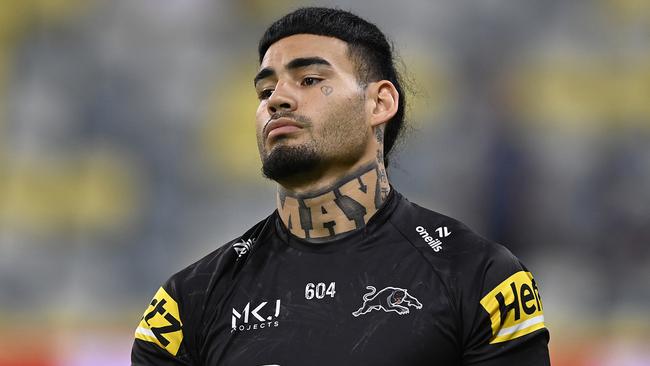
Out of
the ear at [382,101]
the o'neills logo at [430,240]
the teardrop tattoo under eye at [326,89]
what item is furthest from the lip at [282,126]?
the o'neills logo at [430,240]

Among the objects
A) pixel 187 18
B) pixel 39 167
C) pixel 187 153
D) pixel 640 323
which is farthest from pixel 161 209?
pixel 640 323

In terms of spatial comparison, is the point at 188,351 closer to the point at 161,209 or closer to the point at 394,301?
the point at 394,301

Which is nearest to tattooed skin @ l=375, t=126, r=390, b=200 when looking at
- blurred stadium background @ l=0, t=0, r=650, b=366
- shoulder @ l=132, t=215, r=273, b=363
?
shoulder @ l=132, t=215, r=273, b=363

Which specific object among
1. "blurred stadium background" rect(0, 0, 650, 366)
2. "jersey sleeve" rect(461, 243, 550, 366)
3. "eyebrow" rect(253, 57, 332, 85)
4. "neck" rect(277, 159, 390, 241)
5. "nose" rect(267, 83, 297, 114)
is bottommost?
"jersey sleeve" rect(461, 243, 550, 366)

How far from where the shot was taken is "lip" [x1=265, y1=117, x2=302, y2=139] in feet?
8.77

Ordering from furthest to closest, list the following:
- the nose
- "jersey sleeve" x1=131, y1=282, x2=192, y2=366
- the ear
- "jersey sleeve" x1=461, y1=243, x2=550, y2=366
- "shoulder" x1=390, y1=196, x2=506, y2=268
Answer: the ear → the nose → "jersey sleeve" x1=131, y1=282, x2=192, y2=366 → "shoulder" x1=390, y1=196, x2=506, y2=268 → "jersey sleeve" x1=461, y1=243, x2=550, y2=366

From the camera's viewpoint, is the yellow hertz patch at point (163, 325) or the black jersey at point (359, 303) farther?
the yellow hertz patch at point (163, 325)

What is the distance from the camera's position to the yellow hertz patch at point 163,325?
102 inches

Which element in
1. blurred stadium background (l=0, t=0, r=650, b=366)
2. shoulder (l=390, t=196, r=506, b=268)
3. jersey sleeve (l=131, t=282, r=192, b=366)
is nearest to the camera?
shoulder (l=390, t=196, r=506, b=268)

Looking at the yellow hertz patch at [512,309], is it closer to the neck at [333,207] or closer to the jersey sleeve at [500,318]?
the jersey sleeve at [500,318]

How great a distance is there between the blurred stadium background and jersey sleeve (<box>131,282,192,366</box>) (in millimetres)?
3100

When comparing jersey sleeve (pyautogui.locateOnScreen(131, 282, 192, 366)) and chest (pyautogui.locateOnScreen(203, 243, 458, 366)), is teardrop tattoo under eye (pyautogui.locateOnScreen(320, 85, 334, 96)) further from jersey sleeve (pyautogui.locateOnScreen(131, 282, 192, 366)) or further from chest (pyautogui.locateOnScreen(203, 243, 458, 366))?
jersey sleeve (pyautogui.locateOnScreen(131, 282, 192, 366))

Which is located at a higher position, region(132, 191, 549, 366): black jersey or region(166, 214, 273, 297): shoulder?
region(166, 214, 273, 297): shoulder

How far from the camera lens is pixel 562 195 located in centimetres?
623
